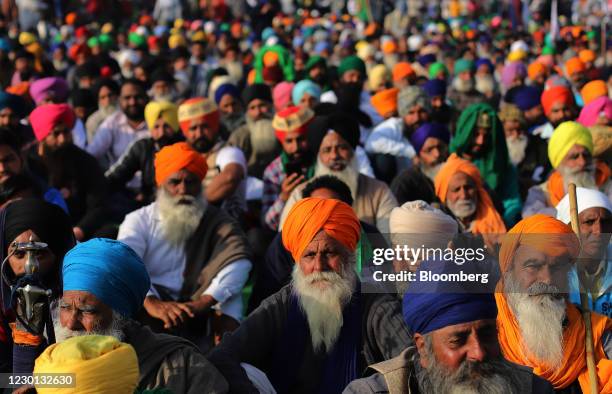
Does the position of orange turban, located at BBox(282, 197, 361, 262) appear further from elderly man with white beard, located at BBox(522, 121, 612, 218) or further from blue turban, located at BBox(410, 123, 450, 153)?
blue turban, located at BBox(410, 123, 450, 153)

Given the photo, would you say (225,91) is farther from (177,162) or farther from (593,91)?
(177,162)

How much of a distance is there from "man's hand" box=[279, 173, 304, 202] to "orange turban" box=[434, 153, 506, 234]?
1.01m

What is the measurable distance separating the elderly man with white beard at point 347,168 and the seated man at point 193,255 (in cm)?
50

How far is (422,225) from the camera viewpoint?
572 centimetres

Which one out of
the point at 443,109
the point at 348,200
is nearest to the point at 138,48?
the point at 443,109

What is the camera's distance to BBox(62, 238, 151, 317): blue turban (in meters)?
3.97

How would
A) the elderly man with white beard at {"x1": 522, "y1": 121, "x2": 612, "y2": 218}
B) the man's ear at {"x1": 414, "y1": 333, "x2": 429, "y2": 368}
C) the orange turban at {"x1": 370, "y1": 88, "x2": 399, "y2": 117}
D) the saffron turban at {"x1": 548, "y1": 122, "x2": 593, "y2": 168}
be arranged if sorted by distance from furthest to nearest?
1. the orange turban at {"x1": 370, "y1": 88, "x2": 399, "y2": 117}
2. the saffron turban at {"x1": 548, "y1": 122, "x2": 593, "y2": 168}
3. the elderly man with white beard at {"x1": 522, "y1": 121, "x2": 612, "y2": 218}
4. the man's ear at {"x1": 414, "y1": 333, "x2": 429, "y2": 368}

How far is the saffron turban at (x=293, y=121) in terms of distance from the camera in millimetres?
8328

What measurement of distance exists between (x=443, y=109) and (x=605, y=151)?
11.6 feet

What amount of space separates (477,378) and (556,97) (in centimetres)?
761

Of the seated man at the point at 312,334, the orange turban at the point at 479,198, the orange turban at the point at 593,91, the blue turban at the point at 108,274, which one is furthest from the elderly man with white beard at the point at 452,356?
the orange turban at the point at 593,91

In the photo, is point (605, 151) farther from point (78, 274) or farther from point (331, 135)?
point (78, 274)

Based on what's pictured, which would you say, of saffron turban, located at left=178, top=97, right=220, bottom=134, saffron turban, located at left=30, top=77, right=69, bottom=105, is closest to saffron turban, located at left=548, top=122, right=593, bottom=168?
saffron turban, located at left=178, top=97, right=220, bottom=134

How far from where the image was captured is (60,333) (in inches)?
159
